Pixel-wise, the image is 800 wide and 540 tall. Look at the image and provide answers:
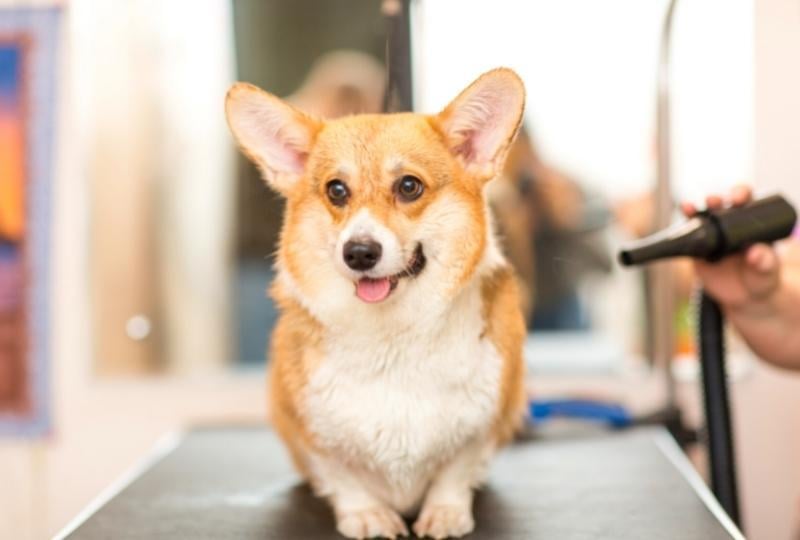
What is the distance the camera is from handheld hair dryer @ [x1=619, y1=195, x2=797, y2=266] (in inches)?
41.3

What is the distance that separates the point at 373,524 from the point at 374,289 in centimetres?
23

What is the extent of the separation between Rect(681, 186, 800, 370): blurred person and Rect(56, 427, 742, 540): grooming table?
0.20 metres

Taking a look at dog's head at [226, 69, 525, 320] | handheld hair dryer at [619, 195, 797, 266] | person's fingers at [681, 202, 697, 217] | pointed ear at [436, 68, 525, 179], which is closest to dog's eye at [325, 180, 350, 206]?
dog's head at [226, 69, 525, 320]

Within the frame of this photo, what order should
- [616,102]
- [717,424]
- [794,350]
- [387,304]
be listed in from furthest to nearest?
[616,102] < [794,350] < [717,424] < [387,304]

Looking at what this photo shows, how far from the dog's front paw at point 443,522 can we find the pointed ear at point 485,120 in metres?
0.31

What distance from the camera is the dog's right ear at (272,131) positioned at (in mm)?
769

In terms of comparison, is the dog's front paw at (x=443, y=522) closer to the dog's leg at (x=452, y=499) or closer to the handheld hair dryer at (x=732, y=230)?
the dog's leg at (x=452, y=499)

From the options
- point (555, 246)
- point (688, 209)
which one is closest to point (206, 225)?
point (555, 246)

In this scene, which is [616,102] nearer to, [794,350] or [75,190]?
[794,350]

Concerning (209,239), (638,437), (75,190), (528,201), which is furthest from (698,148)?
(75,190)

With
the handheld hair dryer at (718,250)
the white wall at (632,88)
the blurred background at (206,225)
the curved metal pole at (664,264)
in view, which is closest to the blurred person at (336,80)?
the blurred background at (206,225)

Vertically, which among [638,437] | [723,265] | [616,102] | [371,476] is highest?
[616,102]

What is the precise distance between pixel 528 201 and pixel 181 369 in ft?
2.51

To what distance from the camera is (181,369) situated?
1.76m
